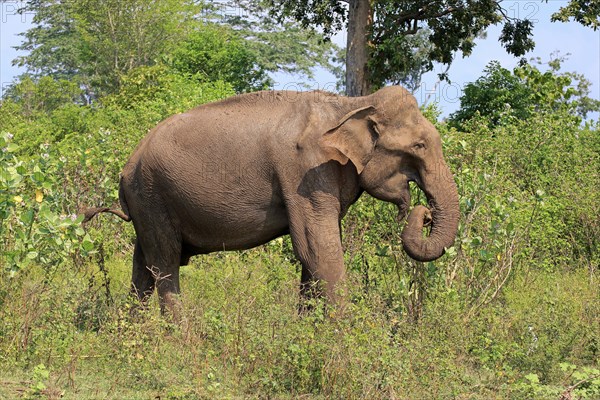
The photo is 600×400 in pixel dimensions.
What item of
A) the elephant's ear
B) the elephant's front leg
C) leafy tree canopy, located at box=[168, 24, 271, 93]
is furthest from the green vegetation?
leafy tree canopy, located at box=[168, 24, 271, 93]

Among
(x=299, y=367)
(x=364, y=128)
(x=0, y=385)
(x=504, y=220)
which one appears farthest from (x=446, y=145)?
(x=0, y=385)

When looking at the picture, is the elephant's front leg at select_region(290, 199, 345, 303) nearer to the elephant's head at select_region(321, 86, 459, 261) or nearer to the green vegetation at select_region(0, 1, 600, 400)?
the green vegetation at select_region(0, 1, 600, 400)

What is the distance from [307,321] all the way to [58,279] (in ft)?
14.5

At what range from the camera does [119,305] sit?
31.5 feet

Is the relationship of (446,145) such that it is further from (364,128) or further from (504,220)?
(364,128)

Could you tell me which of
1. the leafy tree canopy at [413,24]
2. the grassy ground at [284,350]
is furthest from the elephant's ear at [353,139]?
the leafy tree canopy at [413,24]

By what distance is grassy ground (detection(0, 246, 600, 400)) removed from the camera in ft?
24.0

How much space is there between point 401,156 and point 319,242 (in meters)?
0.96

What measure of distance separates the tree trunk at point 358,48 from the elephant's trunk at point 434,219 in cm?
1195

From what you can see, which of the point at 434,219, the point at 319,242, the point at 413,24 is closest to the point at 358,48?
the point at 413,24

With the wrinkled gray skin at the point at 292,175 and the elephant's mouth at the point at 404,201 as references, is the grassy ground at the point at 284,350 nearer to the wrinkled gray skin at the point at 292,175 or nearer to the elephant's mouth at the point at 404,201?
the wrinkled gray skin at the point at 292,175

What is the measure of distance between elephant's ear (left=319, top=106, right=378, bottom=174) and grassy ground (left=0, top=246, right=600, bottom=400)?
102 cm

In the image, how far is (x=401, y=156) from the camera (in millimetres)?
8961

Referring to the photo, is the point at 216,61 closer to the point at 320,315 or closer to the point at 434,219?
the point at 434,219
